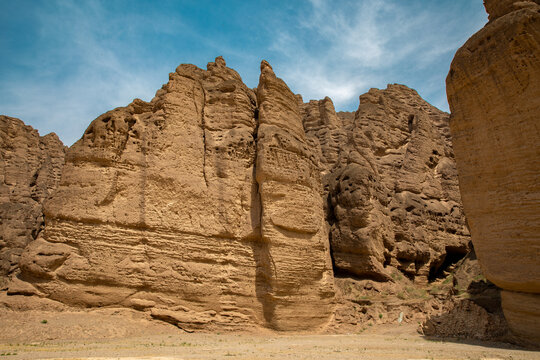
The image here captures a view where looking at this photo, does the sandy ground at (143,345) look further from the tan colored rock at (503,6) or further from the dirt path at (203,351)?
the tan colored rock at (503,6)

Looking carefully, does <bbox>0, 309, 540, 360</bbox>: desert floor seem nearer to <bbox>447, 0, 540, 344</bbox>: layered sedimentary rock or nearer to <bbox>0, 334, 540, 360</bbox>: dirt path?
<bbox>0, 334, 540, 360</bbox>: dirt path

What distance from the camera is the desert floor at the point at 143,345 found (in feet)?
20.7

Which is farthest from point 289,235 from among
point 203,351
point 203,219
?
point 203,351

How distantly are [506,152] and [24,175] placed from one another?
1091 inches

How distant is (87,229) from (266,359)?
21.3ft

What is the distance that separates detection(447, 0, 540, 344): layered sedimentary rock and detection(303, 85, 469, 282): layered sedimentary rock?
6.27 meters

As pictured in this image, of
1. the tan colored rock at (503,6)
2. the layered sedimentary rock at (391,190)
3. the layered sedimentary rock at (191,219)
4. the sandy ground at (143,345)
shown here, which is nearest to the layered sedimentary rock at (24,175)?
the layered sedimentary rock at (191,219)

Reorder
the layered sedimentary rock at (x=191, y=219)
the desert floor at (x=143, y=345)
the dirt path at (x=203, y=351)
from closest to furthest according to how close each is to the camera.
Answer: the dirt path at (x=203, y=351), the desert floor at (x=143, y=345), the layered sedimentary rock at (x=191, y=219)

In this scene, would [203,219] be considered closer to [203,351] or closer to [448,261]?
[203,351]

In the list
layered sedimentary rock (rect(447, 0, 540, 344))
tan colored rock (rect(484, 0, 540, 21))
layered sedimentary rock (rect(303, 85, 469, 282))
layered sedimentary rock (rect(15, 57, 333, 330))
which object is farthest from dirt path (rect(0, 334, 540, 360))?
tan colored rock (rect(484, 0, 540, 21))

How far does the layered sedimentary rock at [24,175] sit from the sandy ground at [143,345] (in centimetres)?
1106

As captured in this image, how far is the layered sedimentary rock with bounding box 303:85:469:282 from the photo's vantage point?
16.3 meters

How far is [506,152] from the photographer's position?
9555 millimetres

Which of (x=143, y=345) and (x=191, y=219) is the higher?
(x=191, y=219)
